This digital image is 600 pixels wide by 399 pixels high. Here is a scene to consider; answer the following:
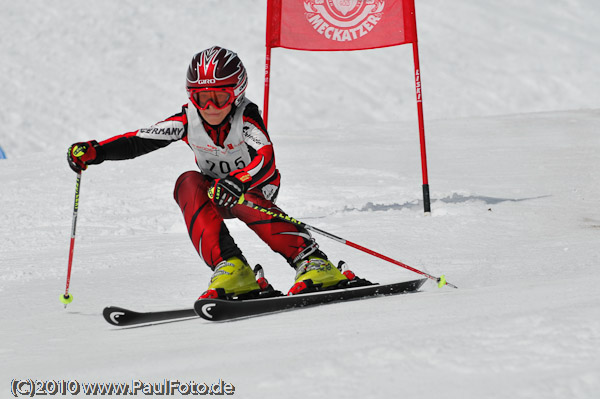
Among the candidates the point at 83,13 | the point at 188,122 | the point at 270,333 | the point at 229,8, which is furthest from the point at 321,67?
the point at 270,333

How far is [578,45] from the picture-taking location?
26750mm

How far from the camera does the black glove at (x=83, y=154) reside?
3.92 meters

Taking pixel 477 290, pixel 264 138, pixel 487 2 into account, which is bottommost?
pixel 477 290

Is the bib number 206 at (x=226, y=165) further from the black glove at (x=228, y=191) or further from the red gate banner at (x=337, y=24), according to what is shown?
the red gate banner at (x=337, y=24)

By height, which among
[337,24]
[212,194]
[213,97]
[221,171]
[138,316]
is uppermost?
[337,24]

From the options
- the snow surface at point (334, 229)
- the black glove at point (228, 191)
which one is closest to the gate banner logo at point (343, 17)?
the snow surface at point (334, 229)

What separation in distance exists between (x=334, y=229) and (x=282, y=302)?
270cm

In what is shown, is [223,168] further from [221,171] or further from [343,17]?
[343,17]

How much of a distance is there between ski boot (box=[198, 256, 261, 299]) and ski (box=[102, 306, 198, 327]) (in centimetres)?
17

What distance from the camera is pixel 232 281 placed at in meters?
3.58

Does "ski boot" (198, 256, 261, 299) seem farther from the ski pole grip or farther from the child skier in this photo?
the ski pole grip

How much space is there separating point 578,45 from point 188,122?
25693 millimetres

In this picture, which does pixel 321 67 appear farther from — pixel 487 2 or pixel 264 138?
pixel 264 138

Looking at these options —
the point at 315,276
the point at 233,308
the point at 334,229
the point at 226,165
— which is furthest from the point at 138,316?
the point at 334,229
